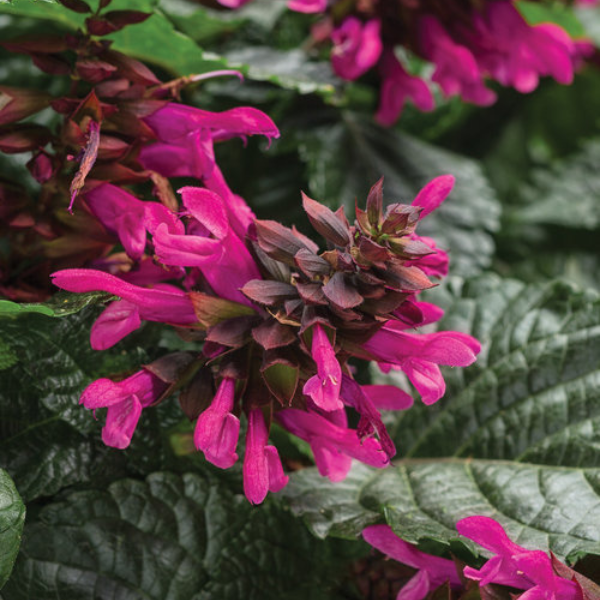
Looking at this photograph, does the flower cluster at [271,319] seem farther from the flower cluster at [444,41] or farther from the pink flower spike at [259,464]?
the flower cluster at [444,41]

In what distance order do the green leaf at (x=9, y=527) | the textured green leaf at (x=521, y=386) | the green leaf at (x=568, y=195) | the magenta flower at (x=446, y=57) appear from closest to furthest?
A: the green leaf at (x=9, y=527) → the textured green leaf at (x=521, y=386) → the magenta flower at (x=446, y=57) → the green leaf at (x=568, y=195)

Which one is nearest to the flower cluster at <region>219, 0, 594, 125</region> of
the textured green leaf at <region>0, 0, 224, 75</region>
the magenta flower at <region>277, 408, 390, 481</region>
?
the textured green leaf at <region>0, 0, 224, 75</region>

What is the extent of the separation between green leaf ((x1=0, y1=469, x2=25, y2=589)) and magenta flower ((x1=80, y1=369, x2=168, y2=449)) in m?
0.05

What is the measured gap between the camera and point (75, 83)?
46 cm

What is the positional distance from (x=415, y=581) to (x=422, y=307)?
16 cm

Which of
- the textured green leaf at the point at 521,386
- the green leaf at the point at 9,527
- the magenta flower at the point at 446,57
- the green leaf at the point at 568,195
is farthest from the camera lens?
the green leaf at the point at 568,195

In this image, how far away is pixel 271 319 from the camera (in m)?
0.41

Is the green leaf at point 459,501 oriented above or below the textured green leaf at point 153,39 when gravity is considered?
below

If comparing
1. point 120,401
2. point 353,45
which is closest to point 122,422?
point 120,401

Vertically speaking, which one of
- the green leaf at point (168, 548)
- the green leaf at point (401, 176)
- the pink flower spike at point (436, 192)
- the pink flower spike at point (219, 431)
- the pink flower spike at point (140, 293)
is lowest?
the green leaf at point (168, 548)

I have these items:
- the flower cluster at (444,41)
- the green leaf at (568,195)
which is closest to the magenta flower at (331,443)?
the flower cluster at (444,41)

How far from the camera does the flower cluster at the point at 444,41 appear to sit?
2.26 ft

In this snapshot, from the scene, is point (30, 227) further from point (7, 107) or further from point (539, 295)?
point (539, 295)

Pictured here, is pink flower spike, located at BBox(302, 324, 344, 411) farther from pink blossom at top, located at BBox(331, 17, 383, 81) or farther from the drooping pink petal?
pink blossom at top, located at BBox(331, 17, 383, 81)
